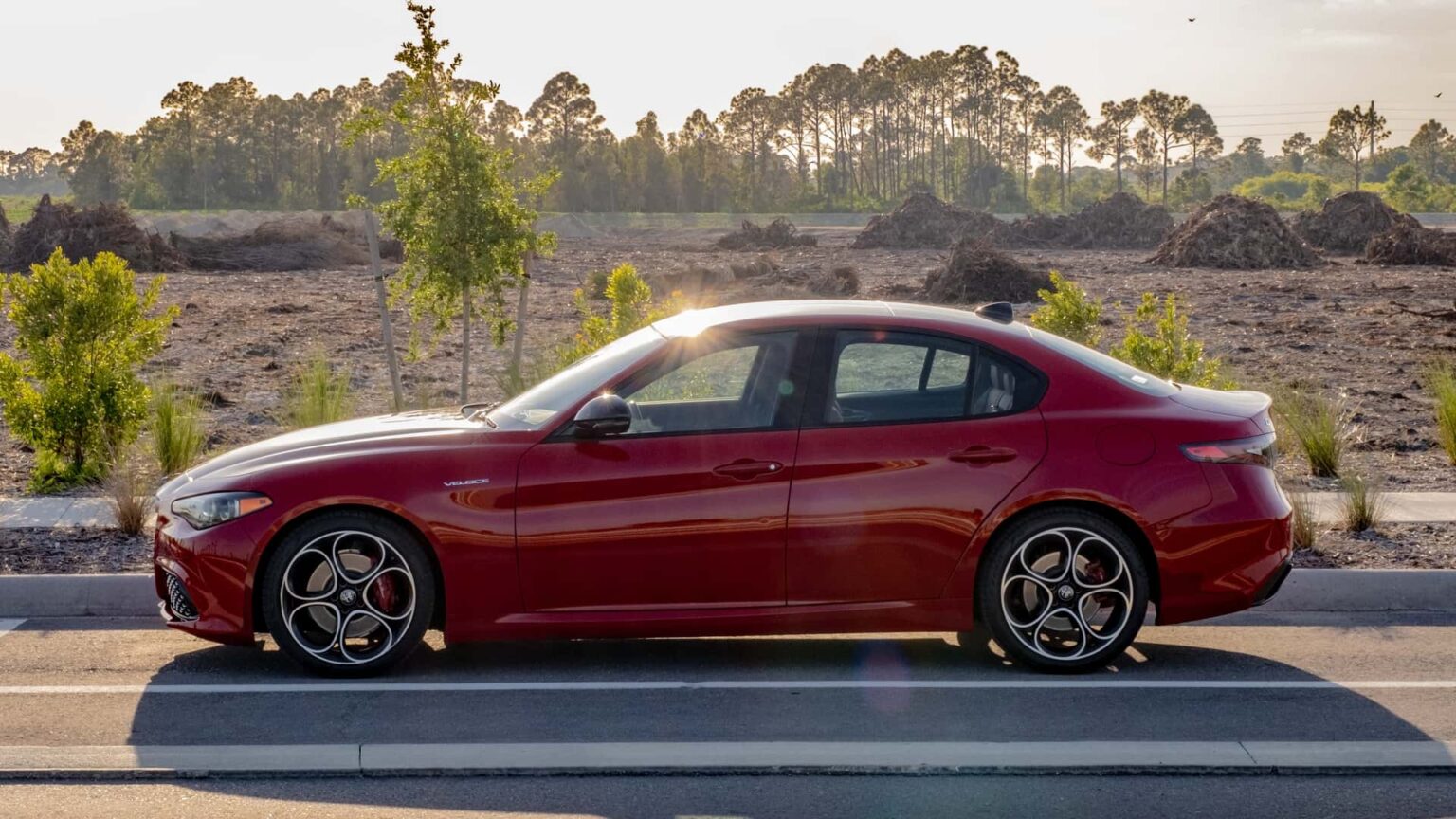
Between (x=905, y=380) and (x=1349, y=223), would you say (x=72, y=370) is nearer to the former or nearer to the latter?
(x=905, y=380)

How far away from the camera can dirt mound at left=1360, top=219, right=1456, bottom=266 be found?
3984 cm

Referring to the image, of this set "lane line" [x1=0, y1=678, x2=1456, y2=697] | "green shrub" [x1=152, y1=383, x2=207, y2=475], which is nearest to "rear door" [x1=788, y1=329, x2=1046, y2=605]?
"lane line" [x1=0, y1=678, x2=1456, y2=697]

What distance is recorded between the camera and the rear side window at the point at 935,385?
24.0ft

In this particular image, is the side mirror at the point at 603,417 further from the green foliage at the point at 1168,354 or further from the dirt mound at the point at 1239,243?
the dirt mound at the point at 1239,243

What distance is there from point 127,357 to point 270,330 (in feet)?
44.0

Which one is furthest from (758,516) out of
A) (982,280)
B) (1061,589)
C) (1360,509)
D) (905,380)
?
(982,280)

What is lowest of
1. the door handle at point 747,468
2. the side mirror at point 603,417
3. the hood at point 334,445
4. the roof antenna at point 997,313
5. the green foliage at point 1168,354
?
the green foliage at point 1168,354

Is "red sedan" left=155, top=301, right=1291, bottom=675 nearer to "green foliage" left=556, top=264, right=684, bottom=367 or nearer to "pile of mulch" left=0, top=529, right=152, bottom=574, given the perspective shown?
"pile of mulch" left=0, top=529, right=152, bottom=574

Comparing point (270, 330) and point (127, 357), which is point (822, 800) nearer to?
Result: point (127, 357)

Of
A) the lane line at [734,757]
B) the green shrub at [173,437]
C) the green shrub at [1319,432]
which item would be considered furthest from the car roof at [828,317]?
the green shrub at [173,437]

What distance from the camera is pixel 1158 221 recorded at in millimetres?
53469

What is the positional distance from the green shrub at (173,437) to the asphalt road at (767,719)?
14.6ft

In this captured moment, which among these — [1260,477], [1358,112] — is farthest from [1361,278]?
[1358,112]

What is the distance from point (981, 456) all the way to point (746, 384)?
107 cm
